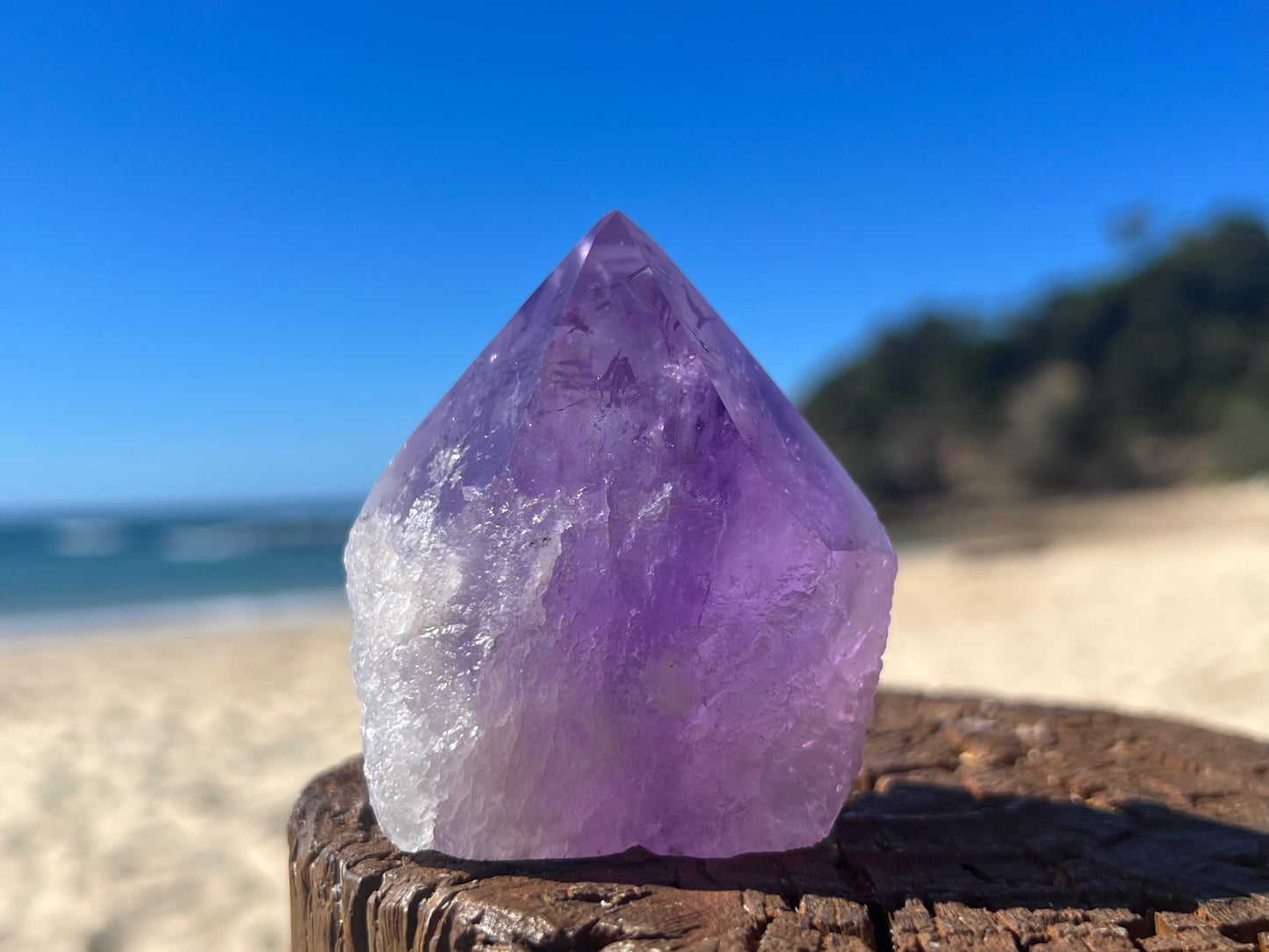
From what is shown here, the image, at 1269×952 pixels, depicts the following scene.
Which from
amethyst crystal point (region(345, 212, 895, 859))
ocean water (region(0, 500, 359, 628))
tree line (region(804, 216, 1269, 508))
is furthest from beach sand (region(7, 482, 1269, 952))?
tree line (region(804, 216, 1269, 508))

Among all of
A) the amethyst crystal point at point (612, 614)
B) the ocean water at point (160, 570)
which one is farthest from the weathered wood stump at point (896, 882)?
the ocean water at point (160, 570)

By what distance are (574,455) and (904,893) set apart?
833 mm

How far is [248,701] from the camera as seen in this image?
611 cm

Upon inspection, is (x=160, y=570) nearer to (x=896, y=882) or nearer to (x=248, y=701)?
(x=248, y=701)

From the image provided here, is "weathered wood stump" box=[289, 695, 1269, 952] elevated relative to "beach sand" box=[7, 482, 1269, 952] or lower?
lower

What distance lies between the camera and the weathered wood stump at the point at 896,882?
121cm

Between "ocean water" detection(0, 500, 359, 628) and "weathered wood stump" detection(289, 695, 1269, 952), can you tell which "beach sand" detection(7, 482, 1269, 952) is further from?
"ocean water" detection(0, 500, 359, 628)

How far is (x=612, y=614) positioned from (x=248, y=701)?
5.61m

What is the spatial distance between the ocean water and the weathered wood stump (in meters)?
12.5

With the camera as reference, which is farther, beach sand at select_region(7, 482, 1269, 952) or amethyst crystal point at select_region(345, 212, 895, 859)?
beach sand at select_region(7, 482, 1269, 952)

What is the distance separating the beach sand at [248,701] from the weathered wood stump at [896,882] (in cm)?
163

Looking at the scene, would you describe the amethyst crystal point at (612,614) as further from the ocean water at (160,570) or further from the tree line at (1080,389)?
the tree line at (1080,389)

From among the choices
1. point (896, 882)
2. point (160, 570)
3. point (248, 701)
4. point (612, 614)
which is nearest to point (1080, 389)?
point (160, 570)

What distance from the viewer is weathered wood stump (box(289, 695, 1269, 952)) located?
1.21 meters
